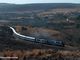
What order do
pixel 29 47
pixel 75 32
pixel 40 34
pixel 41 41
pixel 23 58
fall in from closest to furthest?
pixel 23 58 → pixel 29 47 → pixel 41 41 → pixel 40 34 → pixel 75 32

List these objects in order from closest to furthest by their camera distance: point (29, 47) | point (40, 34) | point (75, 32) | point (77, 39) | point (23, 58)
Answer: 1. point (23, 58)
2. point (29, 47)
3. point (77, 39)
4. point (40, 34)
5. point (75, 32)

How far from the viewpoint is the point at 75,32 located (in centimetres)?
3559

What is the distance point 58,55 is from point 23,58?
6.66 ft

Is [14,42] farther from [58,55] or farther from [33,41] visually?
[58,55]

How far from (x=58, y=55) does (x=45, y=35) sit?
1466cm

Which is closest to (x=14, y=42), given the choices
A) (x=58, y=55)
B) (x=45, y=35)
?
(x=45, y=35)

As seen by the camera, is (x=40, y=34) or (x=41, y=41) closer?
(x=41, y=41)

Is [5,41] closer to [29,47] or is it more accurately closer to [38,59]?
[29,47]

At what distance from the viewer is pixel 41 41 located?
86.2 feet

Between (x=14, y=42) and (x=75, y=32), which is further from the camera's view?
(x=75, y=32)

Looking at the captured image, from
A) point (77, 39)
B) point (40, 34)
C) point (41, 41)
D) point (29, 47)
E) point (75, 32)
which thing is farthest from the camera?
point (75, 32)

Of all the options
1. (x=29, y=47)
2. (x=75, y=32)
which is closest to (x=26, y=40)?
(x=29, y=47)

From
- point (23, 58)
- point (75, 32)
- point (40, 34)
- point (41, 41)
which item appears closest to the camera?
point (23, 58)

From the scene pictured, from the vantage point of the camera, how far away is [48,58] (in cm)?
1703
